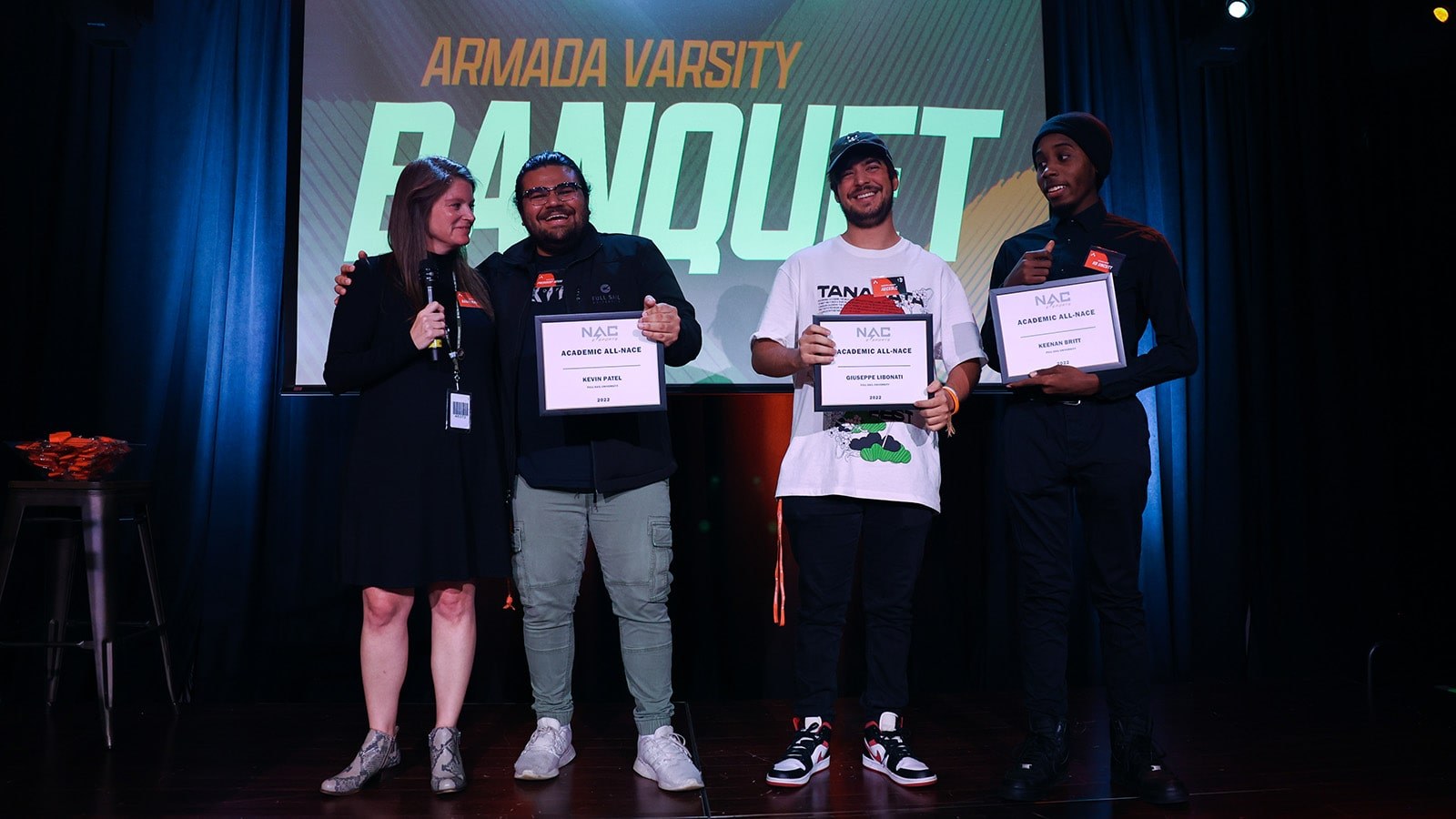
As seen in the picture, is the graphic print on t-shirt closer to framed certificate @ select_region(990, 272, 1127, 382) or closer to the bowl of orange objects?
framed certificate @ select_region(990, 272, 1127, 382)

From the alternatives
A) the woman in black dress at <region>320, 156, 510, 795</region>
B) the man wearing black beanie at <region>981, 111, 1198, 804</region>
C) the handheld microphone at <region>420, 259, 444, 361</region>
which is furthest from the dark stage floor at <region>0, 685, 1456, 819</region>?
the handheld microphone at <region>420, 259, 444, 361</region>

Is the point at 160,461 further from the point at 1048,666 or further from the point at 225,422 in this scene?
the point at 1048,666

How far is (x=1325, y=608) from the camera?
4148 millimetres

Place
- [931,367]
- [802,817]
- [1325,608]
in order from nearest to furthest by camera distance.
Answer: [802,817]
[931,367]
[1325,608]

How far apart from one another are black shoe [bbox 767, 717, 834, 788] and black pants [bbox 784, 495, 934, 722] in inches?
1.4

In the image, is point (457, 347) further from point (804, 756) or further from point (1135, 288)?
point (1135, 288)

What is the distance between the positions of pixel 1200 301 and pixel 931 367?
2.12 metres

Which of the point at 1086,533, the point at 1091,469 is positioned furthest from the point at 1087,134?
the point at 1086,533

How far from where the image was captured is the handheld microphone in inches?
98.5

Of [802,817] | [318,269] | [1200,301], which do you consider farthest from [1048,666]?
[318,269]

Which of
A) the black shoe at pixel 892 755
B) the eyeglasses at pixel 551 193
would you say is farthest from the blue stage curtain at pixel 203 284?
the black shoe at pixel 892 755

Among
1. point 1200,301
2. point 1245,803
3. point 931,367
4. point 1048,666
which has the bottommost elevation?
point 1245,803

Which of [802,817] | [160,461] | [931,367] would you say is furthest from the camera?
[160,461]

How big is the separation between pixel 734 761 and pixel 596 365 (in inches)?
48.9
